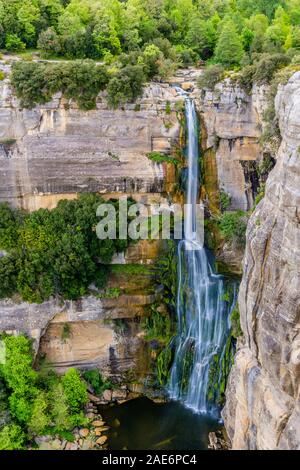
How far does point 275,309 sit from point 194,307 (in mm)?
8586

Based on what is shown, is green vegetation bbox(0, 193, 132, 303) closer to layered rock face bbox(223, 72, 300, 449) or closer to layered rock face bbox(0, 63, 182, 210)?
layered rock face bbox(0, 63, 182, 210)

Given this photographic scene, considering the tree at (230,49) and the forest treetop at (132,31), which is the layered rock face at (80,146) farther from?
the forest treetop at (132,31)

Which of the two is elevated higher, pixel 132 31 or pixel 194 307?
pixel 132 31

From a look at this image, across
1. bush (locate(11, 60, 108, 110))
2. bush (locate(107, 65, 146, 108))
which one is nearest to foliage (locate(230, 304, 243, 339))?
bush (locate(107, 65, 146, 108))

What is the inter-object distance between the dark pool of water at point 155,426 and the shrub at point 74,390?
4.93 feet

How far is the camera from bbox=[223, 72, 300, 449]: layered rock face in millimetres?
14205

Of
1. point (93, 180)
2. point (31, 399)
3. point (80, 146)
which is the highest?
point (80, 146)

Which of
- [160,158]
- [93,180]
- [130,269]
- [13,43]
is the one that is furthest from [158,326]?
[13,43]

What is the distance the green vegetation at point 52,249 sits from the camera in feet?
70.7

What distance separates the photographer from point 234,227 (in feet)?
75.1

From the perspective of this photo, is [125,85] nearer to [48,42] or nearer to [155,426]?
[48,42]

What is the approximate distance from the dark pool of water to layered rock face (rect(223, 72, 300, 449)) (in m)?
3.04

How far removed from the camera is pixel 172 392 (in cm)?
2323
